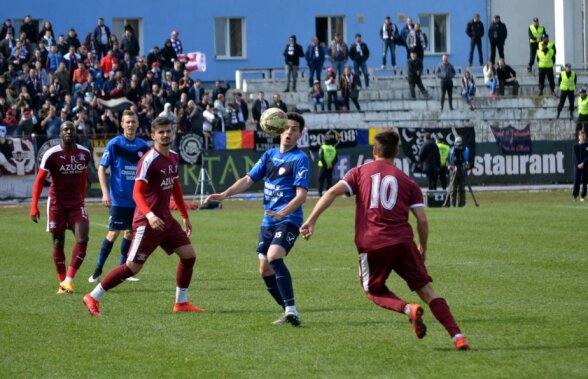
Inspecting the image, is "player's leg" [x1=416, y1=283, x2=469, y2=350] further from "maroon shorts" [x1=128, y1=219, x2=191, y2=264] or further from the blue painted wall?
the blue painted wall

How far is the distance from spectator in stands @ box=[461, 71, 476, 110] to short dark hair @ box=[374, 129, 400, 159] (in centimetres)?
3439

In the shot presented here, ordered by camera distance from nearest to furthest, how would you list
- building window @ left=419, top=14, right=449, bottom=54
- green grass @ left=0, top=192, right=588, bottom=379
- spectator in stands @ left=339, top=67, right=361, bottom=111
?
green grass @ left=0, top=192, right=588, bottom=379, spectator in stands @ left=339, top=67, right=361, bottom=111, building window @ left=419, top=14, right=449, bottom=54

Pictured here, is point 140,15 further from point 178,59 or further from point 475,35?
point 475,35

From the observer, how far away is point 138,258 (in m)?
11.4

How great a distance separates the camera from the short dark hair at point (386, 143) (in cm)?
930

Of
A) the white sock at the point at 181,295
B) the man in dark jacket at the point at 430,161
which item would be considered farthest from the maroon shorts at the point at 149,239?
the man in dark jacket at the point at 430,161

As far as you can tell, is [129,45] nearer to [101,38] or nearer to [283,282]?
[101,38]

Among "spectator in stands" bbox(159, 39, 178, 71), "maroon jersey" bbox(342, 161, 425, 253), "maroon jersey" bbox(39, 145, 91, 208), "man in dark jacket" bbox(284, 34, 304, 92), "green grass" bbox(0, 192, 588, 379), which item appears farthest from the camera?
"man in dark jacket" bbox(284, 34, 304, 92)

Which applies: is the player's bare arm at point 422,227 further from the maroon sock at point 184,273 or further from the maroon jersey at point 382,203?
the maroon sock at point 184,273

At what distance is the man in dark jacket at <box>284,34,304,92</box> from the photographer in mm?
42244

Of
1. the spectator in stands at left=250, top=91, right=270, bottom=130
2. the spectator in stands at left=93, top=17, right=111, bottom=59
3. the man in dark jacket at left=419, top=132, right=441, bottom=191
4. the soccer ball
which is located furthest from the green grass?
the spectator in stands at left=93, top=17, right=111, bottom=59

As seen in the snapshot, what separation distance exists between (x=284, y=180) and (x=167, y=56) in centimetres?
3045

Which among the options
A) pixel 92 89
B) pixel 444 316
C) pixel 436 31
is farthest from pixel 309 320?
pixel 436 31

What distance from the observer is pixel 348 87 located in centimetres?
4188
